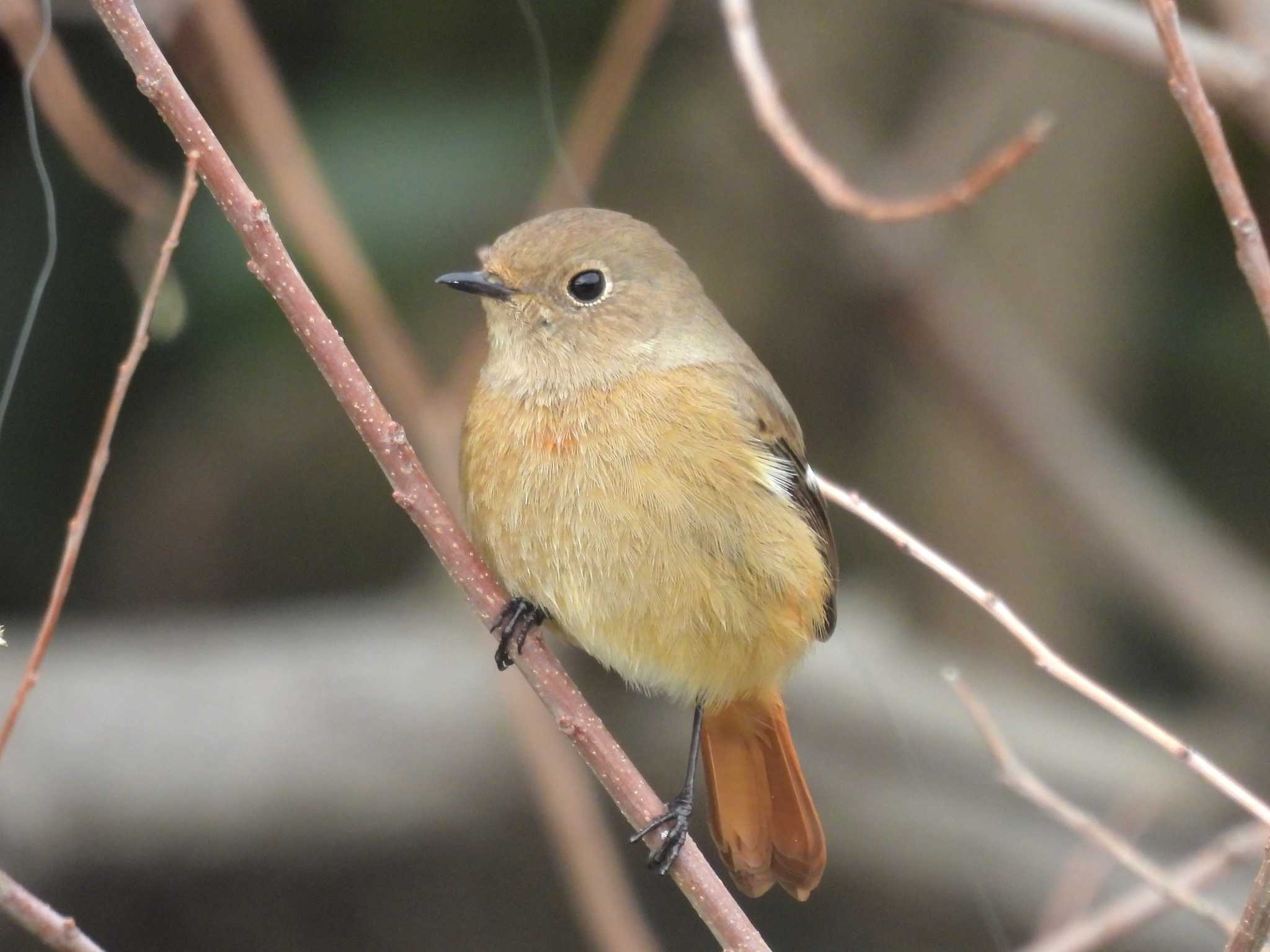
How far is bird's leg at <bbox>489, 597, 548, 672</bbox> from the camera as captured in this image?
109 inches

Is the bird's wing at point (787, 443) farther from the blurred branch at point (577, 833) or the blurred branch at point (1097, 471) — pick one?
the blurred branch at point (1097, 471)

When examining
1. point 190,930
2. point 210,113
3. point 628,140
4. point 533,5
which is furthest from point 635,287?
point 190,930

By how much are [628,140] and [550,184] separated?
51.8 inches

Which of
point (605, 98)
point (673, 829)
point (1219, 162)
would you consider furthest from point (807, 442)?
point (1219, 162)

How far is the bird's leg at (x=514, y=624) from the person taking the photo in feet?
9.09

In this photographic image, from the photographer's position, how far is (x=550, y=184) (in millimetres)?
4492

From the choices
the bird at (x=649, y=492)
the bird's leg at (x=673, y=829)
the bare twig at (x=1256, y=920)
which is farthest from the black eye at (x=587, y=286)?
the bare twig at (x=1256, y=920)

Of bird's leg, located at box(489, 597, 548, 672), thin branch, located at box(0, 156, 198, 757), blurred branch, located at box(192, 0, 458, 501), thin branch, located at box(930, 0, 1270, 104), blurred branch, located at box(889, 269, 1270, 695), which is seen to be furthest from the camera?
blurred branch, located at box(889, 269, 1270, 695)

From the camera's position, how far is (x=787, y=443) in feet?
10.7

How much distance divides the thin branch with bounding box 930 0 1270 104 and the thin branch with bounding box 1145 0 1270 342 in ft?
6.76

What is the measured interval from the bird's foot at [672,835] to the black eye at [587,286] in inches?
41.1

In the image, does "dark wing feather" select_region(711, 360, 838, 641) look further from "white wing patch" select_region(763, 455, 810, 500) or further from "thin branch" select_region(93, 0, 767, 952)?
"thin branch" select_region(93, 0, 767, 952)

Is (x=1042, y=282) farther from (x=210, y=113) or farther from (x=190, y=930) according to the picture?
(x=190, y=930)

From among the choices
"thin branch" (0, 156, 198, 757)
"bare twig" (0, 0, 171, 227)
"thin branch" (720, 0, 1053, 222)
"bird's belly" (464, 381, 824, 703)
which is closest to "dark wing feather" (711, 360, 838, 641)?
"bird's belly" (464, 381, 824, 703)
